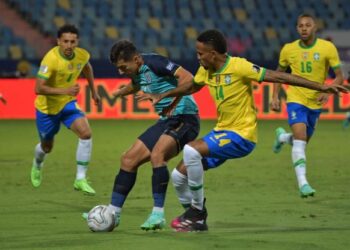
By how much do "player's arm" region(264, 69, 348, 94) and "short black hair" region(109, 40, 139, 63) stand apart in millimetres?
1182

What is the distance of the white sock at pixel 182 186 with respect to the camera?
8.42 m

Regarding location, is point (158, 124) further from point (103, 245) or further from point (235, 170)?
point (235, 170)

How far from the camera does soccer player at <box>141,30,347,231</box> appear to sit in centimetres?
805

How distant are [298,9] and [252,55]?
126 inches

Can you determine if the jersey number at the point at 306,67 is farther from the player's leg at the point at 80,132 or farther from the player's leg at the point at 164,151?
the player's leg at the point at 164,151

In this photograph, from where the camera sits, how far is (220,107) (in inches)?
324

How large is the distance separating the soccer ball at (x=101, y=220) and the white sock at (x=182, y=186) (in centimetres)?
63

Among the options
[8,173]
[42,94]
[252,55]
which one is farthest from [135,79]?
[252,55]

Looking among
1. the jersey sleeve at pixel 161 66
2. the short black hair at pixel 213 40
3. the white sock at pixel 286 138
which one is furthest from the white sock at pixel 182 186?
the white sock at pixel 286 138

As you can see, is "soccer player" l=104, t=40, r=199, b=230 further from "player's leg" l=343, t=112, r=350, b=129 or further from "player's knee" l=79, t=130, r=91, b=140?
"player's leg" l=343, t=112, r=350, b=129

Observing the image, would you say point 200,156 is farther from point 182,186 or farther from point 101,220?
point 101,220

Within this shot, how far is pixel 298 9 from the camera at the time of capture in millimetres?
31109

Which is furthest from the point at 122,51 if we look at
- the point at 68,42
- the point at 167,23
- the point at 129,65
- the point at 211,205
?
the point at 167,23

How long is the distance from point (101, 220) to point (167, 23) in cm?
2245
